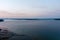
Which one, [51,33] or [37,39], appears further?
[51,33]

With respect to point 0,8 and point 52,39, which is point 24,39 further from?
point 0,8

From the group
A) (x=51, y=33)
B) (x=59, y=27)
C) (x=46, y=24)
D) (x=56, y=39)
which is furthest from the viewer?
(x=46, y=24)

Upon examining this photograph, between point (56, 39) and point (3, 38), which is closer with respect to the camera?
point (3, 38)

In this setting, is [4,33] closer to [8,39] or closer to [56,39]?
[8,39]

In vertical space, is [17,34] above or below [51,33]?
above

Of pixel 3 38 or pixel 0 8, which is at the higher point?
pixel 0 8

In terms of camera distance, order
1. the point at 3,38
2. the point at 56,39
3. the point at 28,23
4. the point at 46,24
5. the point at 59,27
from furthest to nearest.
Result: the point at 46,24 → the point at 28,23 → the point at 59,27 → the point at 56,39 → the point at 3,38

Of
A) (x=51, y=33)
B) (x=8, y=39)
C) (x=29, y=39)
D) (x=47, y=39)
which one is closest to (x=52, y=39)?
(x=47, y=39)

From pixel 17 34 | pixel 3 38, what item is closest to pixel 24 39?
pixel 17 34

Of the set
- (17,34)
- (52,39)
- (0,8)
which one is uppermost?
(0,8)
